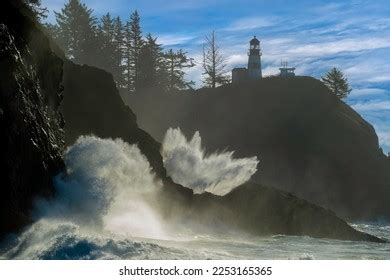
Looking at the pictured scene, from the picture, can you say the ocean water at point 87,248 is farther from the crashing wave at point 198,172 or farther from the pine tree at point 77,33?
the pine tree at point 77,33

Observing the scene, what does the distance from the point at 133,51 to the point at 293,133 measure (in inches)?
693

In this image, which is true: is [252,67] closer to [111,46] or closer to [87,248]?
[111,46]

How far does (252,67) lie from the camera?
66.7 metres

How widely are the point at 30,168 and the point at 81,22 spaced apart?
38.9m

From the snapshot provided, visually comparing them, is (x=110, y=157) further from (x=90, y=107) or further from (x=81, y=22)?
(x=81, y=22)

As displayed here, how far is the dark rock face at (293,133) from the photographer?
181 ft

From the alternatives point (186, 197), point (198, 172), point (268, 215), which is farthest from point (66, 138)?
point (268, 215)

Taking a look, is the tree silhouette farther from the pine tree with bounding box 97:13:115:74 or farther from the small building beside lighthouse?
the small building beside lighthouse

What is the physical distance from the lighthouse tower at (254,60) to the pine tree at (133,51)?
12719 millimetres

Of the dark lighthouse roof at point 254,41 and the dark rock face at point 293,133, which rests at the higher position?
the dark lighthouse roof at point 254,41

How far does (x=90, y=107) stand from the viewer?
103ft

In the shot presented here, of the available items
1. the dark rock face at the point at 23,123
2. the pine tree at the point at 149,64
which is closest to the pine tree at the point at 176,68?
the pine tree at the point at 149,64

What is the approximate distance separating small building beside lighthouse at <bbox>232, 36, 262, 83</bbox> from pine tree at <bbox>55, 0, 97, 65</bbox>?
17169 millimetres

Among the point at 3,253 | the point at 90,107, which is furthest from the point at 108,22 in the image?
the point at 3,253
